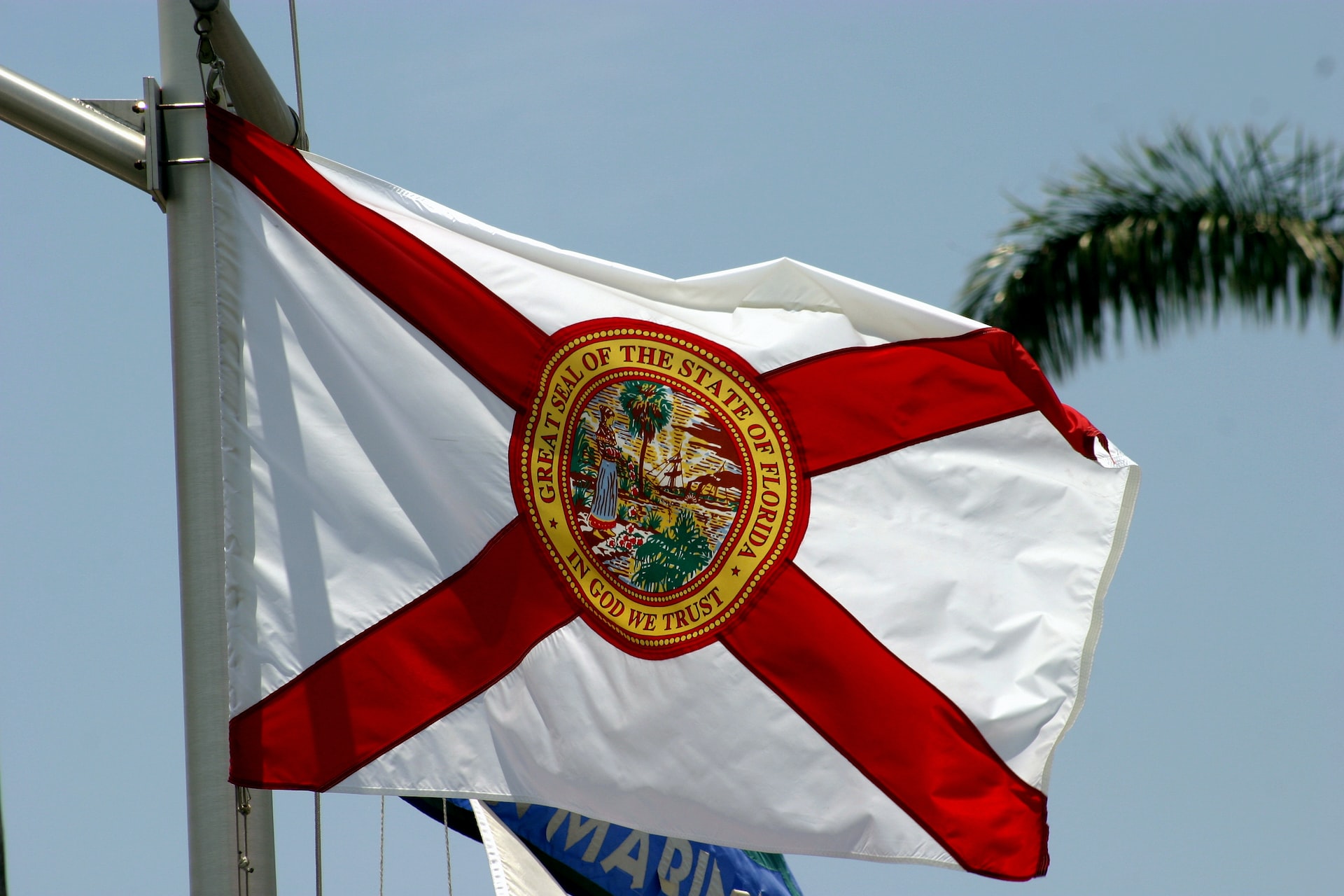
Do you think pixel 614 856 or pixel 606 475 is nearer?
pixel 606 475

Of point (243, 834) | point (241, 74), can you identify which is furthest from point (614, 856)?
point (241, 74)

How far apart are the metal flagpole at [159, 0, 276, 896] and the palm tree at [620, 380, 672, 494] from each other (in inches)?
62.3

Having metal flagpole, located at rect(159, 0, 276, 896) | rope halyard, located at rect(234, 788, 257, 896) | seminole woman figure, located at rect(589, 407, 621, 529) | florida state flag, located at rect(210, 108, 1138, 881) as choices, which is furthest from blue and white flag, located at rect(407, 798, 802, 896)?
metal flagpole, located at rect(159, 0, 276, 896)

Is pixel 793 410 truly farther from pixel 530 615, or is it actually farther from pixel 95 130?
pixel 95 130

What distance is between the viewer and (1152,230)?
1141 centimetres

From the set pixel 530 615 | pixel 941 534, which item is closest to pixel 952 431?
pixel 941 534

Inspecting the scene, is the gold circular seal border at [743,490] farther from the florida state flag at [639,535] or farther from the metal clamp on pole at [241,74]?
the metal clamp on pole at [241,74]

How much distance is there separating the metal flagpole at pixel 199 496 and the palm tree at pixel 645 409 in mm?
1584

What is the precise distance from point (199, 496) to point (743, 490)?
2062 millimetres

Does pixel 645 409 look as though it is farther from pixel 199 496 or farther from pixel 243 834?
pixel 243 834

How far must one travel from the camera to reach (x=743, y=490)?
6.56 metres

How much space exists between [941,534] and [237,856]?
2908mm

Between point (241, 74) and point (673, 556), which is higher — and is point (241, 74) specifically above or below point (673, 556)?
above

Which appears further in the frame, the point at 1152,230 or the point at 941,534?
the point at 1152,230
